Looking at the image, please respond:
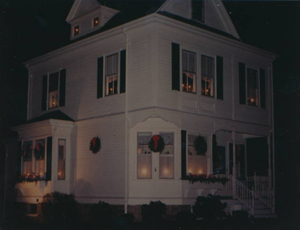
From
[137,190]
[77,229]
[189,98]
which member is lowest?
[77,229]

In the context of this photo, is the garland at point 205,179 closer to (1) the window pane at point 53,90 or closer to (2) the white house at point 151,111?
(2) the white house at point 151,111

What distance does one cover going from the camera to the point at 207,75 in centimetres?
2097

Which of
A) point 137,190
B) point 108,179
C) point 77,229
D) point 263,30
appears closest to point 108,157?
point 108,179

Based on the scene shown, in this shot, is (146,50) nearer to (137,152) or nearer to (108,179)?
(137,152)

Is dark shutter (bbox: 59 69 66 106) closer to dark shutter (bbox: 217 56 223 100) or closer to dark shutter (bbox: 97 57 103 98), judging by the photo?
dark shutter (bbox: 97 57 103 98)

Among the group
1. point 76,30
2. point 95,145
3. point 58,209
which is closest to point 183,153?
point 95,145

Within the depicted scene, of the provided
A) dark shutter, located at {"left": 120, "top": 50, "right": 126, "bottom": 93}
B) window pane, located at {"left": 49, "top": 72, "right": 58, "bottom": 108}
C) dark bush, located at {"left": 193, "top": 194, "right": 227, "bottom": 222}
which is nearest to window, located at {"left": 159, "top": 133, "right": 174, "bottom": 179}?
dark bush, located at {"left": 193, "top": 194, "right": 227, "bottom": 222}

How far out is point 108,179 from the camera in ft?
66.9

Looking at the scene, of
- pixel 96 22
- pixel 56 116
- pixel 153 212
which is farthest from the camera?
pixel 96 22

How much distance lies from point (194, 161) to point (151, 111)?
12.3 ft

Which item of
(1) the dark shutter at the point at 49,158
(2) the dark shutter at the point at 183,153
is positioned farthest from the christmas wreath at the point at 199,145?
(1) the dark shutter at the point at 49,158

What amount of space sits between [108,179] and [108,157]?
3.22ft

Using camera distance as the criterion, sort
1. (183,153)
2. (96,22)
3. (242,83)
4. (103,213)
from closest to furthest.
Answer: (103,213) → (183,153) → (242,83) → (96,22)

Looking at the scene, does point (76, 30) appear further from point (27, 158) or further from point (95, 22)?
point (27, 158)
